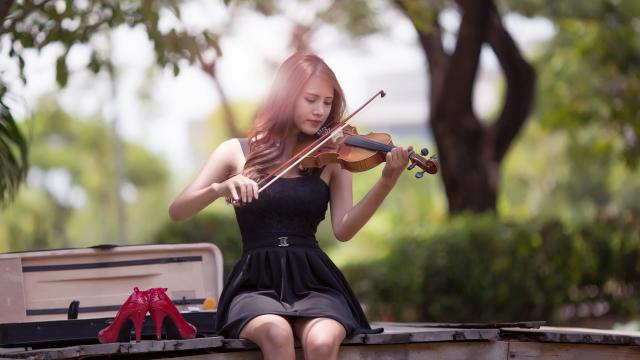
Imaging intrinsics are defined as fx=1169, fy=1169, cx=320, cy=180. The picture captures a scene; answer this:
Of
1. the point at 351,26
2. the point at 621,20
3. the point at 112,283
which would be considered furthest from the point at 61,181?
the point at 112,283

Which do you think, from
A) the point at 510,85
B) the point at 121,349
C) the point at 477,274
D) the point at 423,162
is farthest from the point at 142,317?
the point at 510,85

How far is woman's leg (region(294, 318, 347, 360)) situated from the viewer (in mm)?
4203

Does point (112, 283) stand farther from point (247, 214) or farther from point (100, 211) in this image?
point (100, 211)

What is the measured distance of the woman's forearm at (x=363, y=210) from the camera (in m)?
4.59

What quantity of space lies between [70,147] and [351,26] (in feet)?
114

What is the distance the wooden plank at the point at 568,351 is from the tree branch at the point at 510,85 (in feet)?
27.8

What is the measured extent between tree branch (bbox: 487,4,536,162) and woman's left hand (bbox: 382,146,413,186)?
8712mm

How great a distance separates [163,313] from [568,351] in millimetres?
1628

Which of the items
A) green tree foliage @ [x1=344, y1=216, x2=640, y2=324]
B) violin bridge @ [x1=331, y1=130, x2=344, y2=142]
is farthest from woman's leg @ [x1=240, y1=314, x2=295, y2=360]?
green tree foliage @ [x1=344, y1=216, x2=640, y2=324]

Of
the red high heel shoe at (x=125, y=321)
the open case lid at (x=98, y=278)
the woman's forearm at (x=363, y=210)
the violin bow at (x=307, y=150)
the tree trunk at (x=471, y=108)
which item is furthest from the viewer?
the tree trunk at (x=471, y=108)

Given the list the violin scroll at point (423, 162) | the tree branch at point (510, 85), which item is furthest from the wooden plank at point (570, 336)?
the tree branch at point (510, 85)

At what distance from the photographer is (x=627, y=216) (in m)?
14.5

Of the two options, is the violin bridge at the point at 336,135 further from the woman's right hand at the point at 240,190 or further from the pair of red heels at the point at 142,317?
the pair of red heels at the point at 142,317

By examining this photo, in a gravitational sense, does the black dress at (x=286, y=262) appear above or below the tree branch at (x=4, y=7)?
A: below
